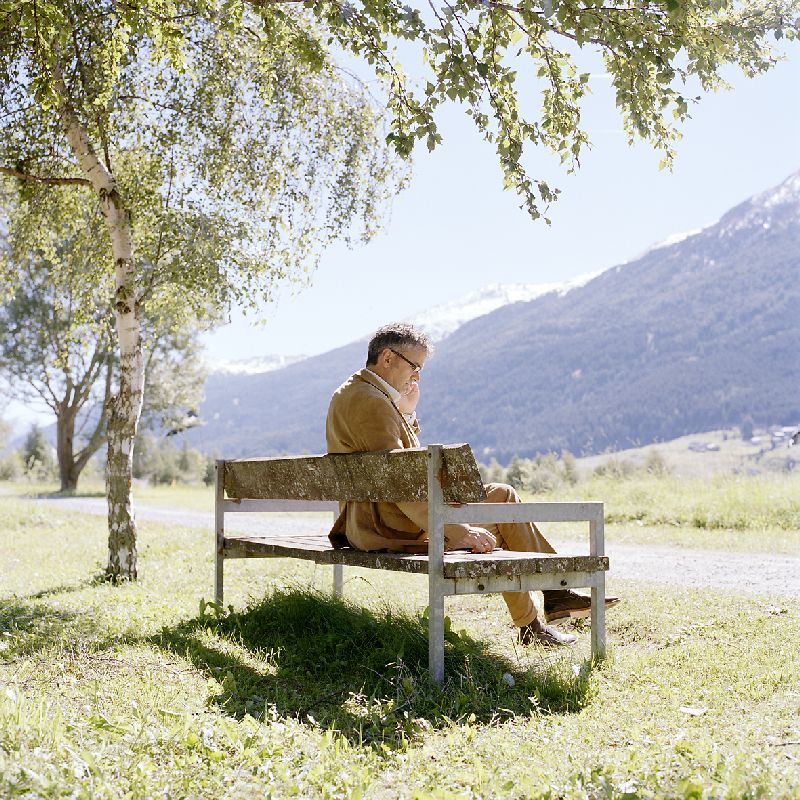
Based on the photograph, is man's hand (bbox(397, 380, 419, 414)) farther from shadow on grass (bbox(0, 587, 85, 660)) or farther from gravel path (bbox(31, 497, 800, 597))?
gravel path (bbox(31, 497, 800, 597))

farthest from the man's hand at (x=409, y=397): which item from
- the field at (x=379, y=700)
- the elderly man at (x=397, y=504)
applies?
the field at (x=379, y=700)

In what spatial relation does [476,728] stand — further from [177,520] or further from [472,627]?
[177,520]

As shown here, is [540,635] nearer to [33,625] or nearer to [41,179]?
[33,625]

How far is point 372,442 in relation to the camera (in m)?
5.39

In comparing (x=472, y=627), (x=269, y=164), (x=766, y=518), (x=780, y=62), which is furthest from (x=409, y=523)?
(x=766, y=518)

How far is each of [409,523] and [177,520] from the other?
14.1 meters

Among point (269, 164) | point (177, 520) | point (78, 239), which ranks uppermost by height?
point (269, 164)

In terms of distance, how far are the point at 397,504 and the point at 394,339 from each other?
3.21 ft

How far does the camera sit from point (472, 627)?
614cm

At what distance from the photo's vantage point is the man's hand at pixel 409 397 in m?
5.96

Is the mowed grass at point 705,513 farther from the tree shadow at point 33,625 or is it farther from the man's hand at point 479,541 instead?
the tree shadow at point 33,625

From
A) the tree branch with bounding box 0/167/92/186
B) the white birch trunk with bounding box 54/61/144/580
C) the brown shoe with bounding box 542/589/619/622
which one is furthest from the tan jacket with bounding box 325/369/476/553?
the tree branch with bounding box 0/167/92/186

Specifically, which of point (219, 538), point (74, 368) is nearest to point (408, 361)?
point (219, 538)

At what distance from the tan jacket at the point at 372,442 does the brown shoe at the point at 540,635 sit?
2.49 feet
